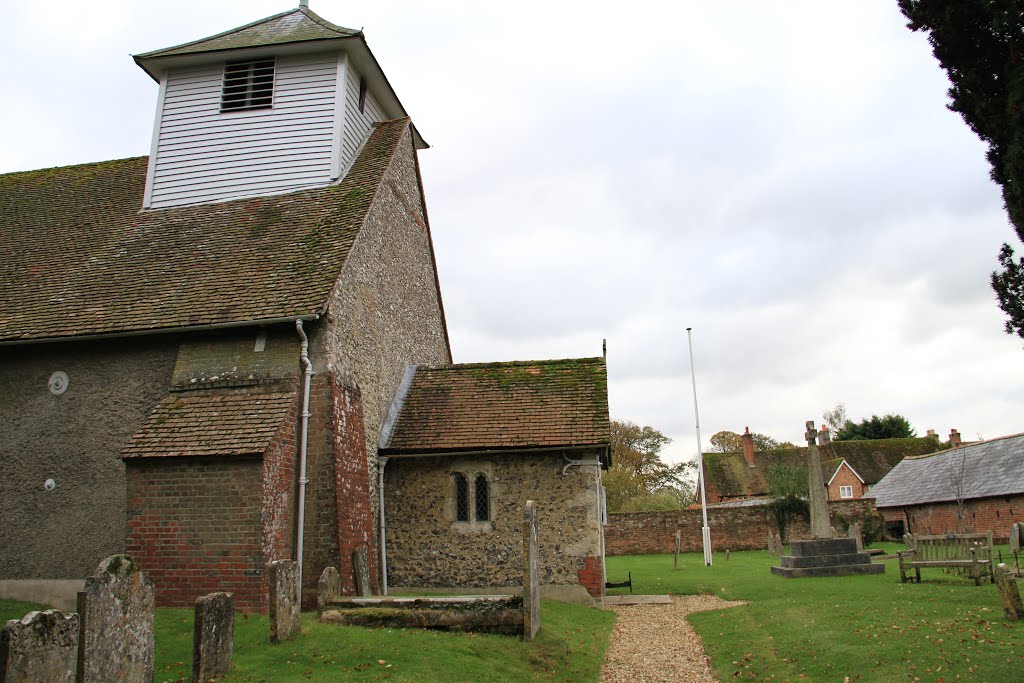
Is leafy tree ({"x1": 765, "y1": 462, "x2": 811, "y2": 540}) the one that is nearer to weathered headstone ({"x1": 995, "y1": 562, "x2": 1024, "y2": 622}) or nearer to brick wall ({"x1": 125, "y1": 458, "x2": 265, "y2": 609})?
weathered headstone ({"x1": 995, "y1": 562, "x2": 1024, "y2": 622})

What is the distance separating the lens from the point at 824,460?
49.3 meters

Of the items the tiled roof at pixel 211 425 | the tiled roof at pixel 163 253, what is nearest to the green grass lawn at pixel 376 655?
the tiled roof at pixel 211 425

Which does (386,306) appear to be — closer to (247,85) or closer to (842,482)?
(247,85)

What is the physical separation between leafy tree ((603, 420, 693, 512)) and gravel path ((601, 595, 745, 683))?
31.7 m

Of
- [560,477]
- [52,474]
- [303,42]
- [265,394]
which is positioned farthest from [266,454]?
[303,42]

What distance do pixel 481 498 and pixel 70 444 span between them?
760 centimetres

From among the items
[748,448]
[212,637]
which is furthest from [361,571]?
[748,448]

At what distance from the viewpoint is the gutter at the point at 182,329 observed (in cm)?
1174

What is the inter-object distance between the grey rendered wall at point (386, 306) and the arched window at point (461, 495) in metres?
1.64

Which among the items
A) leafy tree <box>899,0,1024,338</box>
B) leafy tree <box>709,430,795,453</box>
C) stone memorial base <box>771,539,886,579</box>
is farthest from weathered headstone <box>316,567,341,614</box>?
leafy tree <box>709,430,795,453</box>

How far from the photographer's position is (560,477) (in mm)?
13969

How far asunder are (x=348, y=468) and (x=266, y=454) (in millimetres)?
1849

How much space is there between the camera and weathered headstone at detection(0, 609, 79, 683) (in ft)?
16.4

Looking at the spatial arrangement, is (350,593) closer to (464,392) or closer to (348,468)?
(348,468)
